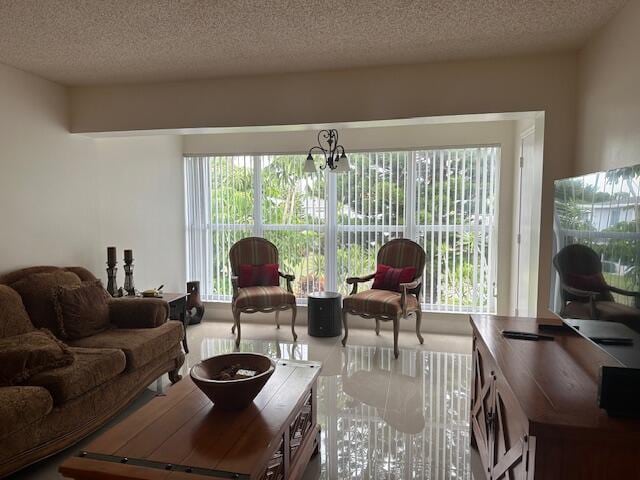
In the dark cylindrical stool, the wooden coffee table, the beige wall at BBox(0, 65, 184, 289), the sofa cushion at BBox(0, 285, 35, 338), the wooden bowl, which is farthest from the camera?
the dark cylindrical stool

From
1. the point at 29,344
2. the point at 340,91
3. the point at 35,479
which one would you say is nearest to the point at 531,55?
the point at 340,91

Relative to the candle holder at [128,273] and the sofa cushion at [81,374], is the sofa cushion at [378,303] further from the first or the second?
the sofa cushion at [81,374]

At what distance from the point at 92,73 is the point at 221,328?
2929 mm

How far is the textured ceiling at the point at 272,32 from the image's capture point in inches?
85.7

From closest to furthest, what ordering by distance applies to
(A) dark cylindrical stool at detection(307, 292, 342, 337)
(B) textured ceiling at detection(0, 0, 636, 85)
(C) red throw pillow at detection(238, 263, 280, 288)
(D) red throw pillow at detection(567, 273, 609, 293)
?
(D) red throw pillow at detection(567, 273, 609, 293)
(B) textured ceiling at detection(0, 0, 636, 85)
(A) dark cylindrical stool at detection(307, 292, 342, 337)
(C) red throw pillow at detection(238, 263, 280, 288)

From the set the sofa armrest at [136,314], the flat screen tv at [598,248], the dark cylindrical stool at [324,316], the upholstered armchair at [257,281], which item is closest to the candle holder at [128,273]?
→ the sofa armrest at [136,314]

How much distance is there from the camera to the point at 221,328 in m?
4.82

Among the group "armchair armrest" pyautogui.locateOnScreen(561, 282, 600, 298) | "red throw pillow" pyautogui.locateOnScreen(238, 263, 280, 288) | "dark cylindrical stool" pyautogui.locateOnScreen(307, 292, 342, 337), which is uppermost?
"armchair armrest" pyautogui.locateOnScreen(561, 282, 600, 298)

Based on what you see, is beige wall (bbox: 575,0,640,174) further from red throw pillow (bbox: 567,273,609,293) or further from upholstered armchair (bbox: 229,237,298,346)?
upholstered armchair (bbox: 229,237,298,346)

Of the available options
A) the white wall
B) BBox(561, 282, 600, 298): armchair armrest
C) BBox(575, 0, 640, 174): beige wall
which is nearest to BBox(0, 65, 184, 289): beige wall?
the white wall

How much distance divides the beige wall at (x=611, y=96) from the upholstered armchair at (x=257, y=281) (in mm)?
2910

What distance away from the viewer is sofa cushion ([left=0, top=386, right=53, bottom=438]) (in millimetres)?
1841

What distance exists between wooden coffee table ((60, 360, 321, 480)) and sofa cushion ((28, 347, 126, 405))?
1.87 feet

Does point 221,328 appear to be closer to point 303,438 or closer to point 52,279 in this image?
point 52,279
